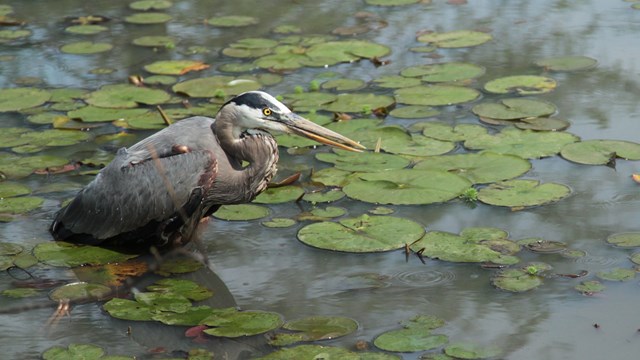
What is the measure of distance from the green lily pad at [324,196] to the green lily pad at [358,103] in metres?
1.39

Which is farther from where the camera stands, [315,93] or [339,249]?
[315,93]

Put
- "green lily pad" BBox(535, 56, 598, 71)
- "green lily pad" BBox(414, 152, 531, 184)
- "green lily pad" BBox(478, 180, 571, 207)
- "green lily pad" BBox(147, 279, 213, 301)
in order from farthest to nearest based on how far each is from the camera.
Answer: "green lily pad" BBox(535, 56, 598, 71) < "green lily pad" BBox(414, 152, 531, 184) < "green lily pad" BBox(478, 180, 571, 207) < "green lily pad" BBox(147, 279, 213, 301)

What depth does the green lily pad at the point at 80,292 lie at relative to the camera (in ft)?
19.4

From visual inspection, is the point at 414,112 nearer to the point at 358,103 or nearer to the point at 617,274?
the point at 358,103

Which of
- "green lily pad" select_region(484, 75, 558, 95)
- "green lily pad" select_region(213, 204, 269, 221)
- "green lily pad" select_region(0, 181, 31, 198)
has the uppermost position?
"green lily pad" select_region(484, 75, 558, 95)

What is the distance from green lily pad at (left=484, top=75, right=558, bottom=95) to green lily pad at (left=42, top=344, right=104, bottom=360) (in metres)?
4.22

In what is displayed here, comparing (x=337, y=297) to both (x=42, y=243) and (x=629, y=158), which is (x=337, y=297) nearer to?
(x=42, y=243)

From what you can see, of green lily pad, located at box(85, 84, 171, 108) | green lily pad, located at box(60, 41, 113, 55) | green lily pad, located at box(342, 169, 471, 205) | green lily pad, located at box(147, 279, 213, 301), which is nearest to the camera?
green lily pad, located at box(147, 279, 213, 301)

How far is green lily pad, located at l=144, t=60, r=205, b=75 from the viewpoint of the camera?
9492 mm

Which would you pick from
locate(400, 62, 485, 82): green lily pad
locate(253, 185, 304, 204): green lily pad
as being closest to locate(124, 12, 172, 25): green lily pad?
locate(400, 62, 485, 82): green lily pad

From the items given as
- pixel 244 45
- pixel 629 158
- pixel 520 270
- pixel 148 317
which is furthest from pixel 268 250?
pixel 244 45

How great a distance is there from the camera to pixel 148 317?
5633 millimetres

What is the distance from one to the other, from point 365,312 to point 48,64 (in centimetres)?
533

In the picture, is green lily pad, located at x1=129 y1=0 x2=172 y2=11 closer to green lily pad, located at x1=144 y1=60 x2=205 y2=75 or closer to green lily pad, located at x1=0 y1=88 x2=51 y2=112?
green lily pad, located at x1=144 y1=60 x2=205 y2=75
